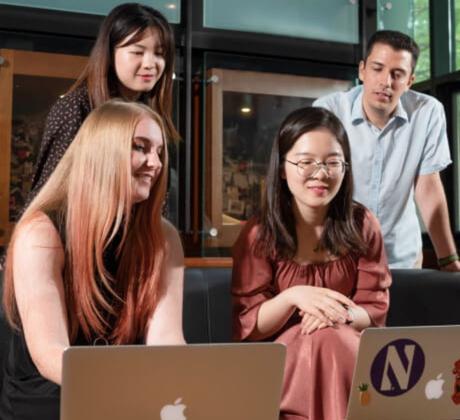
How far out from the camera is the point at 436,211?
2.27m

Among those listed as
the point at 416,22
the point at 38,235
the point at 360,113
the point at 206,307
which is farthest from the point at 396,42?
the point at 416,22

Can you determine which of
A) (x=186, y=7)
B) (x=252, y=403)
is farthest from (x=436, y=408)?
(x=186, y=7)

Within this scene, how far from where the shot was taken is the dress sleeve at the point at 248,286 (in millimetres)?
1617

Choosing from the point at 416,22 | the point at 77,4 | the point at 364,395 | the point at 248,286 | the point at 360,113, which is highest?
the point at 416,22

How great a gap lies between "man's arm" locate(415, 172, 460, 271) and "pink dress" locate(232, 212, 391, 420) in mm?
556

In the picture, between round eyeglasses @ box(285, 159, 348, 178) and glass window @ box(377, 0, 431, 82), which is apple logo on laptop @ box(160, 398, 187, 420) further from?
glass window @ box(377, 0, 431, 82)

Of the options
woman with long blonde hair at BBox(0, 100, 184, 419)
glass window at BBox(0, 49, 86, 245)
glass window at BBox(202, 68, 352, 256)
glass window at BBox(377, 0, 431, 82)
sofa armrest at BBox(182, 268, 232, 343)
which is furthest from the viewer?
glass window at BBox(377, 0, 431, 82)

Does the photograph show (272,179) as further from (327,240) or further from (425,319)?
(425,319)

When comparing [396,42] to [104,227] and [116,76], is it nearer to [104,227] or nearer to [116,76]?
[116,76]

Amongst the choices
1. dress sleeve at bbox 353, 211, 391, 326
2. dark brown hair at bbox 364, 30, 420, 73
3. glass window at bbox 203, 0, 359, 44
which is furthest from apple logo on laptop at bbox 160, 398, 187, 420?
glass window at bbox 203, 0, 359, 44

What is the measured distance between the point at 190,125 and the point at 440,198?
4.94ft

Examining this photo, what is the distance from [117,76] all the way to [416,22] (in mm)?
2755

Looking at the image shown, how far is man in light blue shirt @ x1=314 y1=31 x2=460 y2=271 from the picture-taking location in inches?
85.8

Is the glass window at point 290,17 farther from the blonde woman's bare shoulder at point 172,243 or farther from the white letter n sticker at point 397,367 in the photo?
the white letter n sticker at point 397,367
